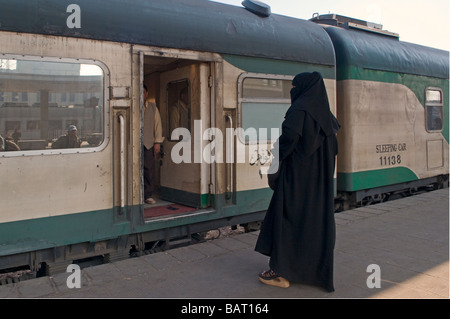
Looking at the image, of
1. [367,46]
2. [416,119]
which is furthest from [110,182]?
[416,119]

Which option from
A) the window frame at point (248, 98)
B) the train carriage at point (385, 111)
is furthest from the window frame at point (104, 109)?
the train carriage at point (385, 111)

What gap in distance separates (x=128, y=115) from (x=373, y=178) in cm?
443

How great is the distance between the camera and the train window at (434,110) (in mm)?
8211

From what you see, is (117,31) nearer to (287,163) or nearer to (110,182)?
(110,182)

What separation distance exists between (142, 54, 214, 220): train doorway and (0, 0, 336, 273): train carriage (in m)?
0.02

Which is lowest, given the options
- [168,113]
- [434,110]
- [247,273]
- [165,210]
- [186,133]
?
[247,273]

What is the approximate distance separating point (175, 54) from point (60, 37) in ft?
4.02

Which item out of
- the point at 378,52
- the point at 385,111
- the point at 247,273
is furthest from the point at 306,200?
the point at 378,52

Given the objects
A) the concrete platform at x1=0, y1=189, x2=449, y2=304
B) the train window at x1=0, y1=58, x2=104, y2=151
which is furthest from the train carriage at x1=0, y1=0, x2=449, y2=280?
the concrete platform at x1=0, y1=189, x2=449, y2=304

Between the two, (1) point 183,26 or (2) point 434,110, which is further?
(2) point 434,110

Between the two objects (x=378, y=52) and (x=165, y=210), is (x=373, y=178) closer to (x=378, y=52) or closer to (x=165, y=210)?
(x=378, y=52)

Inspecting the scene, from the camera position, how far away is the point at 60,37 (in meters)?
3.86

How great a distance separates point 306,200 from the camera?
353cm
